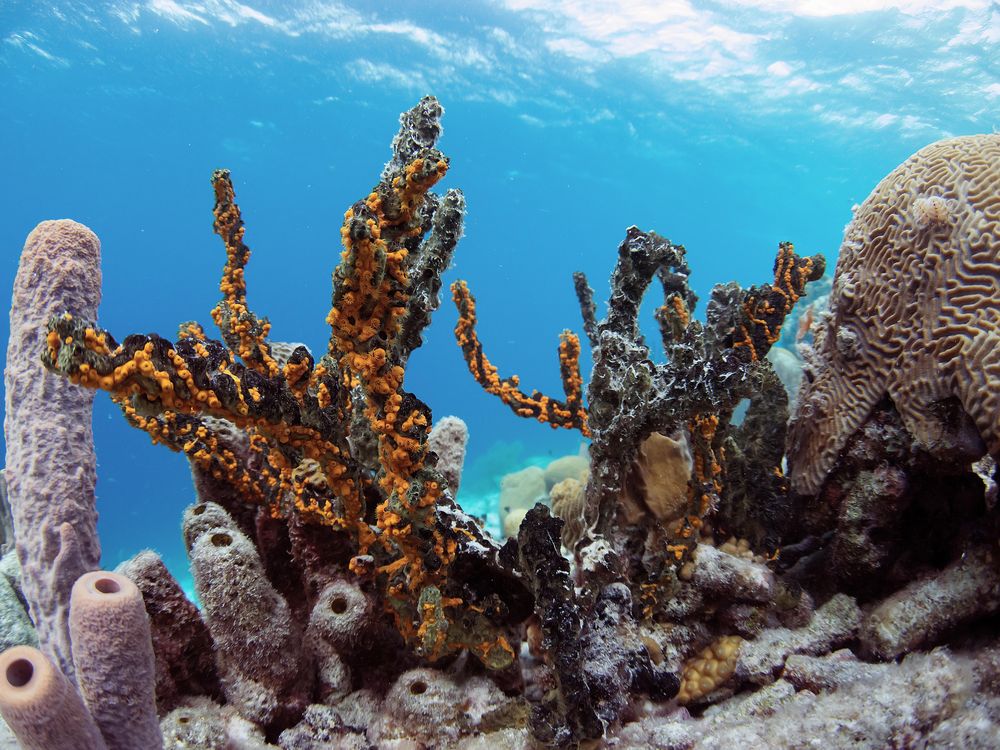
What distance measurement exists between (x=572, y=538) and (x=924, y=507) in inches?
82.1

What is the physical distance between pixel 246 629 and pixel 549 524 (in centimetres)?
139

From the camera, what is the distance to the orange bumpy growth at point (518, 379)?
4070mm

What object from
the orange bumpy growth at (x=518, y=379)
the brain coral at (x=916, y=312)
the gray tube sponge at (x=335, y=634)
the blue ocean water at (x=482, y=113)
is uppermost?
the blue ocean water at (x=482, y=113)

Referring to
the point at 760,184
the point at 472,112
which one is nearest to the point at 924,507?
the point at 472,112

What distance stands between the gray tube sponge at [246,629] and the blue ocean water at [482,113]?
141cm

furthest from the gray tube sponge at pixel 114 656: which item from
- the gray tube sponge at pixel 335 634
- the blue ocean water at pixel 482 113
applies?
the blue ocean water at pixel 482 113

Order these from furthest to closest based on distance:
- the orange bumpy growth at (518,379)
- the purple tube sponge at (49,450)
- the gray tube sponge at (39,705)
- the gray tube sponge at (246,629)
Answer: the orange bumpy growth at (518,379), the purple tube sponge at (49,450), the gray tube sponge at (246,629), the gray tube sponge at (39,705)

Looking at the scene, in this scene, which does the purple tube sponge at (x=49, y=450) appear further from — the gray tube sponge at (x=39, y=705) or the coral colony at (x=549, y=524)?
the gray tube sponge at (x=39, y=705)

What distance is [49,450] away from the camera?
2.75 m

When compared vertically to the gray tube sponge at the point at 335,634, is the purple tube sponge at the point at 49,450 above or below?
above

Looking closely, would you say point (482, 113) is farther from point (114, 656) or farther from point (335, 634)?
point (114, 656)

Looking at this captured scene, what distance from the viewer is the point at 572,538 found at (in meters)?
3.98

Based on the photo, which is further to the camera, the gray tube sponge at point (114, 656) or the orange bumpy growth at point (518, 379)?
the orange bumpy growth at point (518, 379)

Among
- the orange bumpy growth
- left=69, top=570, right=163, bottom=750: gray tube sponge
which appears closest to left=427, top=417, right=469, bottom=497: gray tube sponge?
the orange bumpy growth
